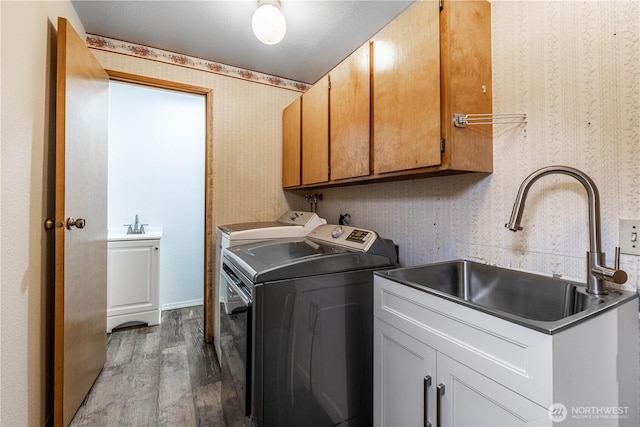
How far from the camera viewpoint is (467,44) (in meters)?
1.21

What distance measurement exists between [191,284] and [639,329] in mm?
3610

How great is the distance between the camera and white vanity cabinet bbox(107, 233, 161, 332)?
8.64ft

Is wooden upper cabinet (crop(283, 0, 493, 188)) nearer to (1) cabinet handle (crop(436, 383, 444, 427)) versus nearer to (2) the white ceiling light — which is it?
(2) the white ceiling light

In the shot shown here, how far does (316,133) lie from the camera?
2078mm

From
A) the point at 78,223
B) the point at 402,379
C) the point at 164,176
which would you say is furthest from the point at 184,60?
the point at 402,379

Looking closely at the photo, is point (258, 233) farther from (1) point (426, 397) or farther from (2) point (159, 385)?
(1) point (426, 397)

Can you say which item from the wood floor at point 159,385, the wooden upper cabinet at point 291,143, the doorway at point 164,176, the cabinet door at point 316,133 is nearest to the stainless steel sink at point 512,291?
the cabinet door at point 316,133

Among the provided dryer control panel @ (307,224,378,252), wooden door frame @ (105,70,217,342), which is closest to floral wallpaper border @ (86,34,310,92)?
wooden door frame @ (105,70,217,342)

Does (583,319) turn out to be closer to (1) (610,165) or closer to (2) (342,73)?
(1) (610,165)

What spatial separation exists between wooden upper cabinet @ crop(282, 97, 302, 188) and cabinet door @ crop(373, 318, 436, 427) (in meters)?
1.52

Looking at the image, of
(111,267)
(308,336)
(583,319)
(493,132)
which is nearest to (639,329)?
(583,319)

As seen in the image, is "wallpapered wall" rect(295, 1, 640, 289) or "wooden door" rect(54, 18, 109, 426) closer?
"wallpapered wall" rect(295, 1, 640, 289)

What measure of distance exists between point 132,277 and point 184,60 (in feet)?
6.72

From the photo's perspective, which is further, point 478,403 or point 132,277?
point 132,277
